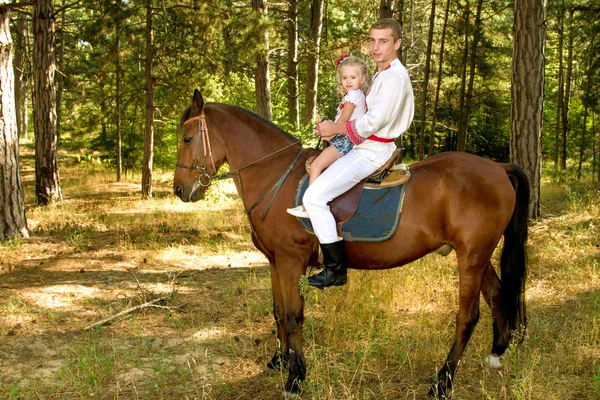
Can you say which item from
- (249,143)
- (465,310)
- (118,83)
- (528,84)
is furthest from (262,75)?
(465,310)

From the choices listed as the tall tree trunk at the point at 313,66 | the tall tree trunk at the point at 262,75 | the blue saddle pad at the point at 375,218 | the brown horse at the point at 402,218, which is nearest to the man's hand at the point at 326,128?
the brown horse at the point at 402,218

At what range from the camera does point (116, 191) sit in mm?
16062

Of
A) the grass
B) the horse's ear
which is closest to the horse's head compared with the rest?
the horse's ear

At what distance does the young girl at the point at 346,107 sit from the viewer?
13.0ft

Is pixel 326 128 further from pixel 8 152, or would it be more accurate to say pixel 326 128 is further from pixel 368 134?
pixel 8 152

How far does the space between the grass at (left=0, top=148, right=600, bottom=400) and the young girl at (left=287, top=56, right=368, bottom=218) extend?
102 centimetres

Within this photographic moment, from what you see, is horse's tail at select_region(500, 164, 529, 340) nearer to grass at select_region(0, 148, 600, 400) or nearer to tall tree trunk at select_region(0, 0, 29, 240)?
grass at select_region(0, 148, 600, 400)

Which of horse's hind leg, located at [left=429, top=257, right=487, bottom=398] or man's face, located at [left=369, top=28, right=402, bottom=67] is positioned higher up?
man's face, located at [left=369, top=28, right=402, bottom=67]

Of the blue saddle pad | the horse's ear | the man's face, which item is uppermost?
the man's face

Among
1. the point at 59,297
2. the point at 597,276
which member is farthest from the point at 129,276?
the point at 597,276

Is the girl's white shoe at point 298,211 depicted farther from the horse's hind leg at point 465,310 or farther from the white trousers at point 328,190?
the horse's hind leg at point 465,310

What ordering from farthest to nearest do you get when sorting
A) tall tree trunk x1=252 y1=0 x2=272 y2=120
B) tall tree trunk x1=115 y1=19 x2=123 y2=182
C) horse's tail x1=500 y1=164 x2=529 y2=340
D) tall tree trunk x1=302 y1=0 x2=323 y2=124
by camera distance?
tall tree trunk x1=302 y1=0 x2=323 y2=124 → tall tree trunk x1=115 y1=19 x2=123 y2=182 → tall tree trunk x1=252 y1=0 x2=272 y2=120 → horse's tail x1=500 y1=164 x2=529 y2=340

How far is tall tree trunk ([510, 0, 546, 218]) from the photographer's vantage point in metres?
8.27

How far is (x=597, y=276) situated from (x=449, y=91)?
1798 centimetres
